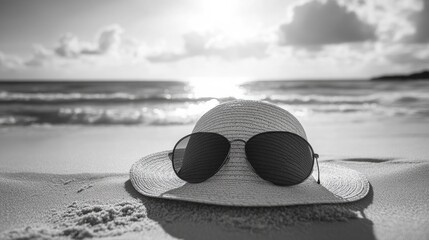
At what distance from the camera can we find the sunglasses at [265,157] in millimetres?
2221

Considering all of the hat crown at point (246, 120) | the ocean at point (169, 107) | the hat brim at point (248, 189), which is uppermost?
the hat crown at point (246, 120)

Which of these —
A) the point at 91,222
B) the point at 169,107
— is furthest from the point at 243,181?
the point at 169,107

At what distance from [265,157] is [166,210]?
73 cm

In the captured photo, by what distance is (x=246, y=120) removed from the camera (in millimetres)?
2406

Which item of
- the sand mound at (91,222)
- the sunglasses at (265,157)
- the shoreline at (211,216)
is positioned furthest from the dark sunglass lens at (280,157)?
the sand mound at (91,222)

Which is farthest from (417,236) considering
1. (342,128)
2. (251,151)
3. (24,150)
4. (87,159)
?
(342,128)

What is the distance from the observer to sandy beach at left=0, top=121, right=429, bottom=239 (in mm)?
1808

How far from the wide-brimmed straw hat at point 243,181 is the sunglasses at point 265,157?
45 millimetres

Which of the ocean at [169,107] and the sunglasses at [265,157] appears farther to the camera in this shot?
the ocean at [169,107]

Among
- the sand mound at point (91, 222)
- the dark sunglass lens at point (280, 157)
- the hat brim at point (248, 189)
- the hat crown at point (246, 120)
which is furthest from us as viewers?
the hat crown at point (246, 120)

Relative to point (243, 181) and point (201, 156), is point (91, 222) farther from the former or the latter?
point (243, 181)

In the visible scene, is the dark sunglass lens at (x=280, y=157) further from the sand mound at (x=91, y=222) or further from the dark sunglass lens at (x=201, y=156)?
the sand mound at (x=91, y=222)

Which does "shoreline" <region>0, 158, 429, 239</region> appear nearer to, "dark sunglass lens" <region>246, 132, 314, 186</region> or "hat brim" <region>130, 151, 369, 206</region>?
"hat brim" <region>130, 151, 369, 206</region>

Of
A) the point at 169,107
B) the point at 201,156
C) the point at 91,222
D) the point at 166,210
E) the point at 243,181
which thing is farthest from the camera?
the point at 169,107
